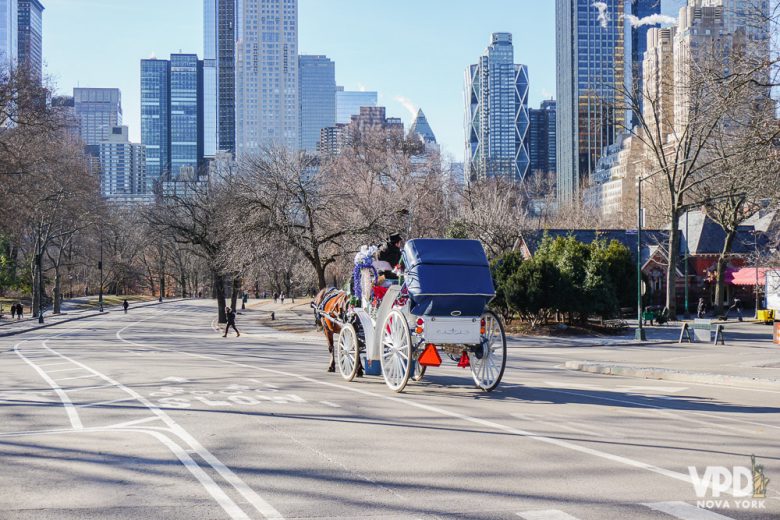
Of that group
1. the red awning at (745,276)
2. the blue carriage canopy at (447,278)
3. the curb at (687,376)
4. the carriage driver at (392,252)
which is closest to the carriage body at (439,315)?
the blue carriage canopy at (447,278)

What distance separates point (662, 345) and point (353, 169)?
140 feet

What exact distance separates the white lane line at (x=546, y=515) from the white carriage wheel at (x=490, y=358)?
22.4 feet

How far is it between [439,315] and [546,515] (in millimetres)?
6835

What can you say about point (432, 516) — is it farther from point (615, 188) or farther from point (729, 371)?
point (615, 188)

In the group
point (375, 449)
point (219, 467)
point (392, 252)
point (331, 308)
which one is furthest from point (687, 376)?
point (219, 467)

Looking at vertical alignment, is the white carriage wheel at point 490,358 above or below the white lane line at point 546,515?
above

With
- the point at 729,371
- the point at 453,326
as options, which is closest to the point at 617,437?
the point at 453,326

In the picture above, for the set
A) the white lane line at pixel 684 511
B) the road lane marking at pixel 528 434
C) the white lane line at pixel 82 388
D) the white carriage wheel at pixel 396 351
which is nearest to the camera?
the white lane line at pixel 684 511

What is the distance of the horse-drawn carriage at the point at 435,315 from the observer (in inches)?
519

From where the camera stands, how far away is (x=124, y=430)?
10508 millimetres

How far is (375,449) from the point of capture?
29.8ft

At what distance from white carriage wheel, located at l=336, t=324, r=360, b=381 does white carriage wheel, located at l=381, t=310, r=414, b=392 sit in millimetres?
1244

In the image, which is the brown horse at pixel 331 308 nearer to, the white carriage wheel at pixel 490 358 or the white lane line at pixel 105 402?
the white carriage wheel at pixel 490 358

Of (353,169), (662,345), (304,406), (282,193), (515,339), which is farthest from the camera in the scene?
(353,169)
